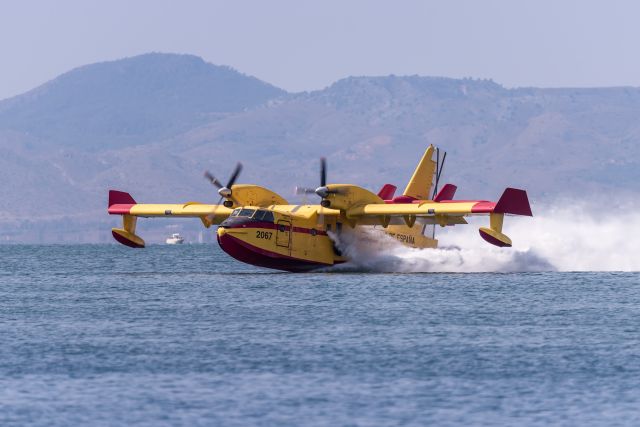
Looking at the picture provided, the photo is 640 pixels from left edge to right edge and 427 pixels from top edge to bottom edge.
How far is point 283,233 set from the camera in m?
64.3

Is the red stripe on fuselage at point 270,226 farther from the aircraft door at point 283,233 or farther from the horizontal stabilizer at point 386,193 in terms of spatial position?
the horizontal stabilizer at point 386,193

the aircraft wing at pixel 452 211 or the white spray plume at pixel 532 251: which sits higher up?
the aircraft wing at pixel 452 211

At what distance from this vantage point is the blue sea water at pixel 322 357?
29.1m

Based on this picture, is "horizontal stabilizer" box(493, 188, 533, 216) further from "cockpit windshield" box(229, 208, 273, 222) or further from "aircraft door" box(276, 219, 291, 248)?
"cockpit windshield" box(229, 208, 273, 222)

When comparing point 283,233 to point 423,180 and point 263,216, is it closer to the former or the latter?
point 263,216

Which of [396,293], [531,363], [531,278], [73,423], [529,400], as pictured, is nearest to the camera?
[73,423]

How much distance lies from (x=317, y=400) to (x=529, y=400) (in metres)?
4.91

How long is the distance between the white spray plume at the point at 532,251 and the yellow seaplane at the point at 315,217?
100 cm

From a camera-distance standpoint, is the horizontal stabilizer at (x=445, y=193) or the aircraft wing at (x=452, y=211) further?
the horizontal stabilizer at (x=445, y=193)

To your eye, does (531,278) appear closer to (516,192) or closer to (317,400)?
(516,192)

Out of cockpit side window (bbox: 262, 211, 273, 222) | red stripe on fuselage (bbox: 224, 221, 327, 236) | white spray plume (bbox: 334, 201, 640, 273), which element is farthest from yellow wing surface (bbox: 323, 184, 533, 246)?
cockpit side window (bbox: 262, 211, 273, 222)

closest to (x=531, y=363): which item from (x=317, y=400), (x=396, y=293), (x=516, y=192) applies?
(x=317, y=400)

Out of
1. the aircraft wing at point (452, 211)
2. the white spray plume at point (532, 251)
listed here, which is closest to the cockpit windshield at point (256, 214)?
the aircraft wing at point (452, 211)

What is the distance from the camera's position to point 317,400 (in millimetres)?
30250
